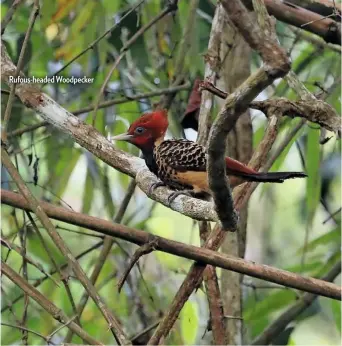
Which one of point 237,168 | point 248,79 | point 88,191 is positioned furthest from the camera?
point 88,191

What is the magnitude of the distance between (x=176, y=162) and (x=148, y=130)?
11.7 inches

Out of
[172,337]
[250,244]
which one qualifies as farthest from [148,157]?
[250,244]

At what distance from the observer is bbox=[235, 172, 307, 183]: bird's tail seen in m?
2.03

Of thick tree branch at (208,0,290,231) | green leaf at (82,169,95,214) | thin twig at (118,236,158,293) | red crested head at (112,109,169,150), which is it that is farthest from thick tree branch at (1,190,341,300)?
green leaf at (82,169,95,214)

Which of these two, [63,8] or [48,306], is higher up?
[63,8]

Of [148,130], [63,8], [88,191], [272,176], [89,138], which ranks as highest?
[63,8]

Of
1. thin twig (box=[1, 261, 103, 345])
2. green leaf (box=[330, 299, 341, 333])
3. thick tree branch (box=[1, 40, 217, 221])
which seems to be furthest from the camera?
green leaf (box=[330, 299, 341, 333])

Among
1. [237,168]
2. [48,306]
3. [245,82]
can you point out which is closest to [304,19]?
[237,168]

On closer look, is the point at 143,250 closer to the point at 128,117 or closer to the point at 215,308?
the point at 215,308

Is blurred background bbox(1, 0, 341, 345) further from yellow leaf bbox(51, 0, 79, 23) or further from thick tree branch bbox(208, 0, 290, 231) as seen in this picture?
thick tree branch bbox(208, 0, 290, 231)

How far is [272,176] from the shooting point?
2145mm

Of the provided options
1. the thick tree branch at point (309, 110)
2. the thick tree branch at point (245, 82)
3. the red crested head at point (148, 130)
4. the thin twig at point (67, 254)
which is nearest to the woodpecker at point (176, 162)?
the red crested head at point (148, 130)

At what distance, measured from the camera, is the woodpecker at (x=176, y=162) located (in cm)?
227

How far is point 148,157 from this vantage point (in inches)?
106
